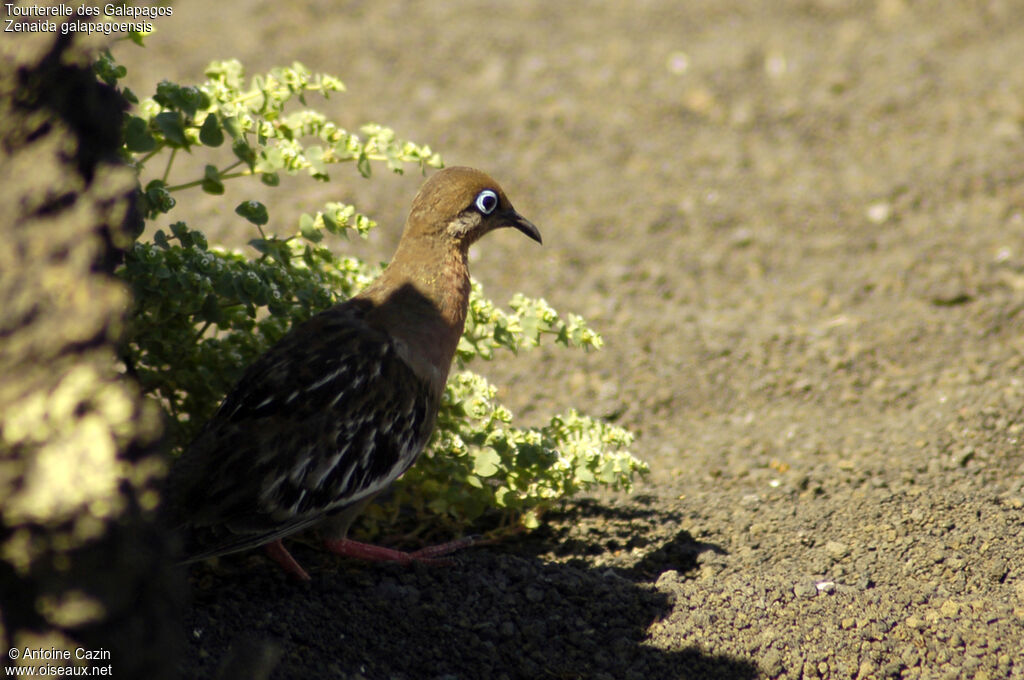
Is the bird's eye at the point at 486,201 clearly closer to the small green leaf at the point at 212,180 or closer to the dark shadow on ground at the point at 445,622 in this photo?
the small green leaf at the point at 212,180

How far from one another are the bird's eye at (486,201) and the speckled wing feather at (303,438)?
0.77 m

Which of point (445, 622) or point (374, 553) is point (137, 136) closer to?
point (374, 553)

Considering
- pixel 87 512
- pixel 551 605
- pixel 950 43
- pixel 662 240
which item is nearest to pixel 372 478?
pixel 551 605

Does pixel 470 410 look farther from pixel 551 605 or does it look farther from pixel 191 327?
pixel 191 327

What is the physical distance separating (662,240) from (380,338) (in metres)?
4.12

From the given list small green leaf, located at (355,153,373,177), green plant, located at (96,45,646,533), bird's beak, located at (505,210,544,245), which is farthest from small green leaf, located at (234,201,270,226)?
bird's beak, located at (505,210,544,245)

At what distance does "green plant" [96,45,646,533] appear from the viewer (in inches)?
142

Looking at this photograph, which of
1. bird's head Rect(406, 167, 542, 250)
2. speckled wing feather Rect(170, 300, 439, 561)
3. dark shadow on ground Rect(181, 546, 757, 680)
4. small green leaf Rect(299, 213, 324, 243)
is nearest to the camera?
dark shadow on ground Rect(181, 546, 757, 680)

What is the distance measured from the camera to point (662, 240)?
7.62 meters

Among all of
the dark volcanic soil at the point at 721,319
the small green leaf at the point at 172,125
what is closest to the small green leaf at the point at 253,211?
the small green leaf at the point at 172,125

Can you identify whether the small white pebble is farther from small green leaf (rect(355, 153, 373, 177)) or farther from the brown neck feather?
small green leaf (rect(355, 153, 373, 177))

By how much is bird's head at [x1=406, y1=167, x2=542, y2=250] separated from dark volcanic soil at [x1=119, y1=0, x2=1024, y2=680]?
128 centimetres

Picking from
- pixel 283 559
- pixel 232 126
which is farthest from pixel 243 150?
pixel 283 559

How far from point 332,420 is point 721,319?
357 cm
